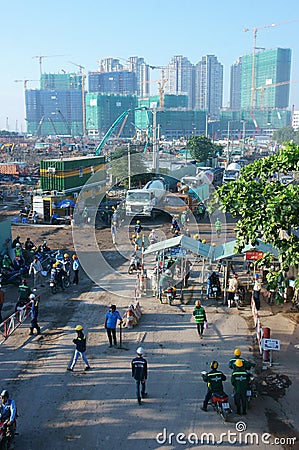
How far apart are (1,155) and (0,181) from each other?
136 feet

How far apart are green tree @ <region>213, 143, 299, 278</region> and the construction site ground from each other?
2.87 meters

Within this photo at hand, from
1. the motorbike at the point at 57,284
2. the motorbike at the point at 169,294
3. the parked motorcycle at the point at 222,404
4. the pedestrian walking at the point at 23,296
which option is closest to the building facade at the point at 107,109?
the motorbike at the point at 57,284

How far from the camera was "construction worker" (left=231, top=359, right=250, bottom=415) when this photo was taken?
8.41m

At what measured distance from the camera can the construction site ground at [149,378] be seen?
7980 mm

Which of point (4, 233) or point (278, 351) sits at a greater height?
point (4, 233)

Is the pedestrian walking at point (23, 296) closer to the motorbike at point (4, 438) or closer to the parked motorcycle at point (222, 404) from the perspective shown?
the motorbike at point (4, 438)

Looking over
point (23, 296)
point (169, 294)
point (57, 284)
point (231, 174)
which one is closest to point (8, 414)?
point (23, 296)

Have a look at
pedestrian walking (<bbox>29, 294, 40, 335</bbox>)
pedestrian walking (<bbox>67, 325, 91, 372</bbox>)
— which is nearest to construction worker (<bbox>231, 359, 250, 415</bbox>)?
pedestrian walking (<bbox>67, 325, 91, 372</bbox>)

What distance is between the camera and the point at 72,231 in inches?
1013

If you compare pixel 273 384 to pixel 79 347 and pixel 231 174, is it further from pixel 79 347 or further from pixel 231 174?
pixel 231 174

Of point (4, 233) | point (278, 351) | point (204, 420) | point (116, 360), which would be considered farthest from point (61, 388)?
point (4, 233)

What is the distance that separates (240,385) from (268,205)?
3703 millimetres

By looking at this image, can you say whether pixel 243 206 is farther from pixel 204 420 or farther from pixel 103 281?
pixel 103 281

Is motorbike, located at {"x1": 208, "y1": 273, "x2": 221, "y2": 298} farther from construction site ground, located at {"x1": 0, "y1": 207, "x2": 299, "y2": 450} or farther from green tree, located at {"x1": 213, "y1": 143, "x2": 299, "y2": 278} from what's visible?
green tree, located at {"x1": 213, "y1": 143, "x2": 299, "y2": 278}
